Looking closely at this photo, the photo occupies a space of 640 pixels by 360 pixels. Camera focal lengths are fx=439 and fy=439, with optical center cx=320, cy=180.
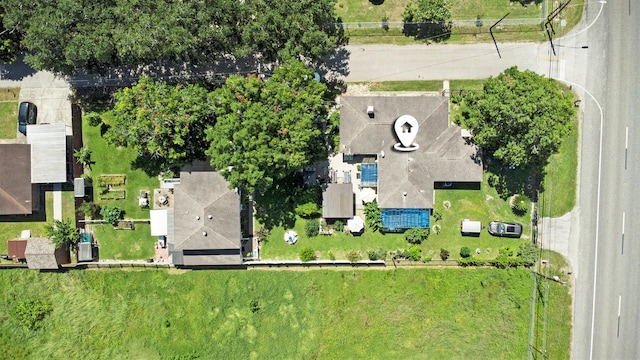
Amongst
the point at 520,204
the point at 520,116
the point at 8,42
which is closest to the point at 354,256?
the point at 520,204

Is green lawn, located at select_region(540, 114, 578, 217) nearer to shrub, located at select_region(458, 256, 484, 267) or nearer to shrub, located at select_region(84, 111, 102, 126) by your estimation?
shrub, located at select_region(458, 256, 484, 267)

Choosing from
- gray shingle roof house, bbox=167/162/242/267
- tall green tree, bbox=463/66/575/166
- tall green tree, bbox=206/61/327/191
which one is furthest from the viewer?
gray shingle roof house, bbox=167/162/242/267

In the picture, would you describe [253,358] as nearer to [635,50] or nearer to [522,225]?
[522,225]

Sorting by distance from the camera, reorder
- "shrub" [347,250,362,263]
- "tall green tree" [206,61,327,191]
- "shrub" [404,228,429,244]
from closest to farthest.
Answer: "tall green tree" [206,61,327,191] → "shrub" [404,228,429,244] → "shrub" [347,250,362,263]

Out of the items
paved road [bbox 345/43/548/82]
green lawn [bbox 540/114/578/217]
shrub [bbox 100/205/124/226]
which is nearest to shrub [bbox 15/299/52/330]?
shrub [bbox 100/205/124/226]

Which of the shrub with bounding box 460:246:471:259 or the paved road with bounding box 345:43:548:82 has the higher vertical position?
the paved road with bounding box 345:43:548:82

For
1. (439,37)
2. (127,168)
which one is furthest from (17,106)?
(439,37)

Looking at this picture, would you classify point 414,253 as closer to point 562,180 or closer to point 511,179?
point 511,179

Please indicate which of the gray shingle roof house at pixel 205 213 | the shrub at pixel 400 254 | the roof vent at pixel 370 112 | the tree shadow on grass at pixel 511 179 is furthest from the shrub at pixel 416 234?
the gray shingle roof house at pixel 205 213
